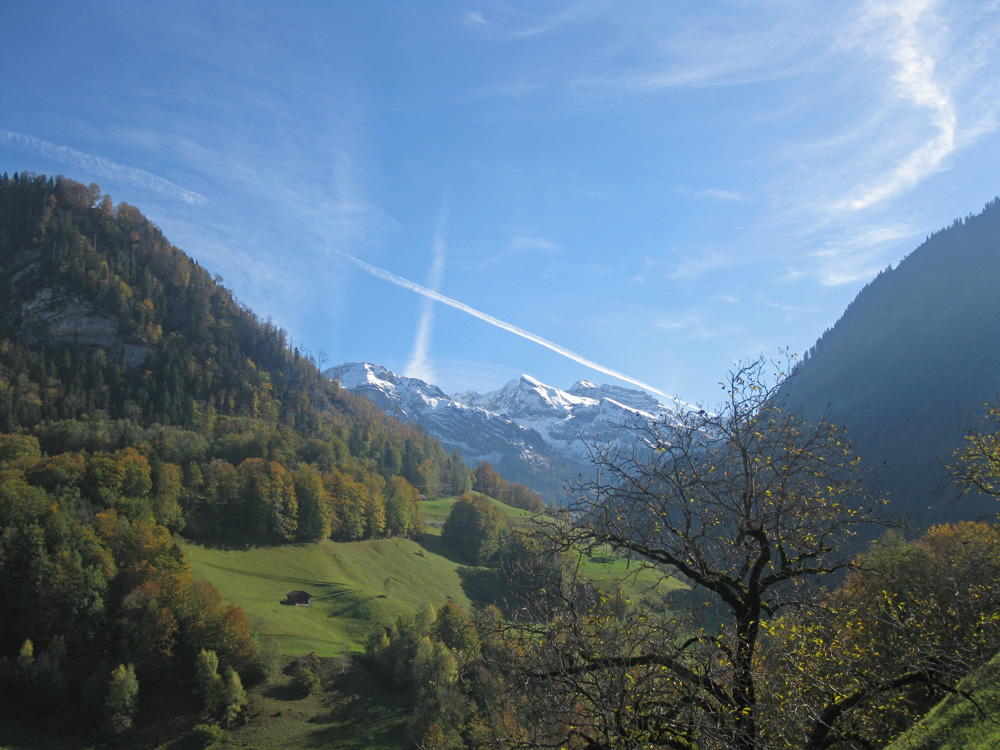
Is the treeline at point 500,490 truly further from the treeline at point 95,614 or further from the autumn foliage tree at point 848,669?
the autumn foliage tree at point 848,669

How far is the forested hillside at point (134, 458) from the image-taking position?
6325cm

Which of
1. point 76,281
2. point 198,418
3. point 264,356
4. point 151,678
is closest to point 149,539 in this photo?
point 151,678

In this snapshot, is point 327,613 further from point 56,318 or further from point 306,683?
point 56,318

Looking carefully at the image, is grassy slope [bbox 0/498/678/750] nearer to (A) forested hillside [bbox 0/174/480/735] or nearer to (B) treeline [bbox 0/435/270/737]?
(B) treeline [bbox 0/435/270/737]

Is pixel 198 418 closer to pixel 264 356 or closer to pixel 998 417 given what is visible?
pixel 264 356

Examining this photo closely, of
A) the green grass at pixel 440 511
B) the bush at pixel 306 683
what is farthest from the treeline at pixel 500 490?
the bush at pixel 306 683

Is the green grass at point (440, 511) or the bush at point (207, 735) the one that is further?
the green grass at point (440, 511)

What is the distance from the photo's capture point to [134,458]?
304 feet

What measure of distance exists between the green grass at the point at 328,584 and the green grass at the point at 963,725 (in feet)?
A: 220

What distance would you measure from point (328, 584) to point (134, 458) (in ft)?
134

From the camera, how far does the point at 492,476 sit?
19150 cm

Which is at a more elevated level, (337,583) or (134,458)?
(134,458)

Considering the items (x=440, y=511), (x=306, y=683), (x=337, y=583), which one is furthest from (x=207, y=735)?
(x=440, y=511)

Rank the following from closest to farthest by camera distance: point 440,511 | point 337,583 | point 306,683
Result: point 306,683 < point 337,583 < point 440,511
